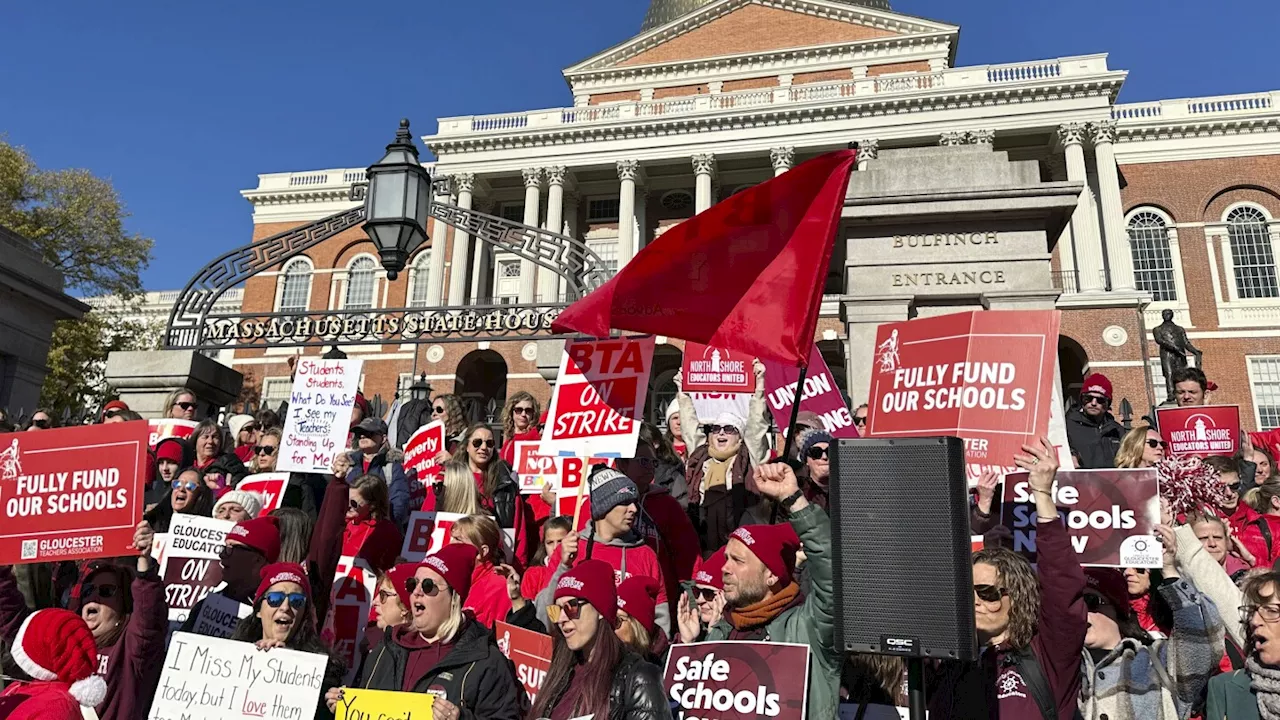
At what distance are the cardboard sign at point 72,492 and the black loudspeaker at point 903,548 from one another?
157 inches

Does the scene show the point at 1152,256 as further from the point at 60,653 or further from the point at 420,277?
the point at 60,653

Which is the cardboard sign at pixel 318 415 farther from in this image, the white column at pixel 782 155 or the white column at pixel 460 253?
the white column at pixel 782 155

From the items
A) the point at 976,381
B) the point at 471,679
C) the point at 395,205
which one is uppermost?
the point at 395,205

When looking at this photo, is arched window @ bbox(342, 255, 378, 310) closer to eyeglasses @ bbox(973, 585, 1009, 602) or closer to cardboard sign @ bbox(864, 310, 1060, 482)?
cardboard sign @ bbox(864, 310, 1060, 482)

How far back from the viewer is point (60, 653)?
361cm

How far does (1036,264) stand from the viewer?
24.0 ft

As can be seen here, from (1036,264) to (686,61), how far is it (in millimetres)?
40036

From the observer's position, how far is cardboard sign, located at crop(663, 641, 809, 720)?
132 inches

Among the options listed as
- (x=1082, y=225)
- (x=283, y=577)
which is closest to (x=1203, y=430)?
(x=283, y=577)

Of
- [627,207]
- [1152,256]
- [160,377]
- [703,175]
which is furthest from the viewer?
[627,207]

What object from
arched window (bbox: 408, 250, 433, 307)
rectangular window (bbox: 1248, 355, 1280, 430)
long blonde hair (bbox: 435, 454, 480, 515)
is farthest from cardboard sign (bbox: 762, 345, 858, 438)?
arched window (bbox: 408, 250, 433, 307)

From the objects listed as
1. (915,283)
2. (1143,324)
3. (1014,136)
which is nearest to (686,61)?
(1014,136)

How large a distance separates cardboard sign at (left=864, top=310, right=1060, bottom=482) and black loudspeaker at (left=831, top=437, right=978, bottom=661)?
1614 mm

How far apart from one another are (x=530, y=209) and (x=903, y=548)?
38718 millimetres
